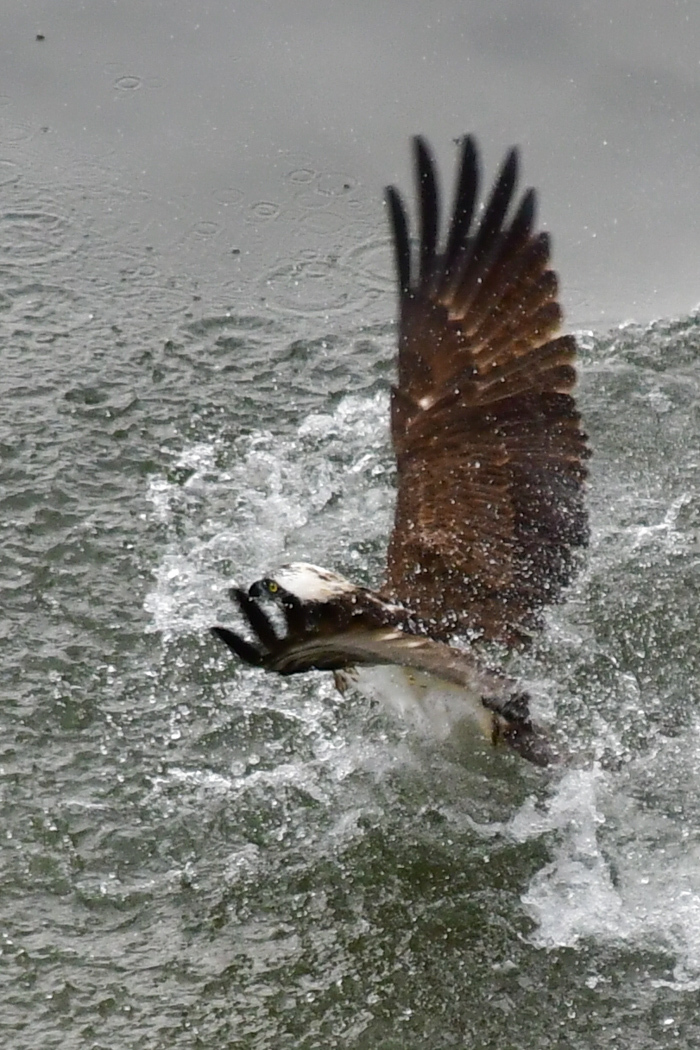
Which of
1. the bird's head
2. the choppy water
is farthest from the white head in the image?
the choppy water

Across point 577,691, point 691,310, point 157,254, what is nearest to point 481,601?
point 577,691

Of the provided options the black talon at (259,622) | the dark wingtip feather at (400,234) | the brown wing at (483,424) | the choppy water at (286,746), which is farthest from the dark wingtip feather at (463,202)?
the black talon at (259,622)

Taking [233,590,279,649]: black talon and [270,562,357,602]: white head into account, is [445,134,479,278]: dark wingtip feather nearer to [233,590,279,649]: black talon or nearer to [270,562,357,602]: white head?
[270,562,357,602]: white head

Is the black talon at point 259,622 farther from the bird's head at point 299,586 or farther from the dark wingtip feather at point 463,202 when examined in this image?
the dark wingtip feather at point 463,202

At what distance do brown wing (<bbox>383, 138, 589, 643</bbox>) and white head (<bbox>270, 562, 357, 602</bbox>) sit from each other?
1.59 ft

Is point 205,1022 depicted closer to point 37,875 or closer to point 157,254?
point 37,875

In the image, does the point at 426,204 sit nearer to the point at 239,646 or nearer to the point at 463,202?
the point at 463,202

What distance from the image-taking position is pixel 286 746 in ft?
18.2

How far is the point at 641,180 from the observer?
837cm

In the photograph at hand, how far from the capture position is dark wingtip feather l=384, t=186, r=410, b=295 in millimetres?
5199

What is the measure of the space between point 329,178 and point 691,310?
199cm

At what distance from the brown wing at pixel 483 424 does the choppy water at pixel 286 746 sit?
1.16ft

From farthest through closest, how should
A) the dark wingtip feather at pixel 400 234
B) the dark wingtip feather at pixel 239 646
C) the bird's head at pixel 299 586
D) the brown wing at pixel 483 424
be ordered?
the brown wing at pixel 483 424
the dark wingtip feather at pixel 400 234
the bird's head at pixel 299 586
the dark wingtip feather at pixel 239 646

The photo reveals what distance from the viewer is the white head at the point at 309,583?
4.80 meters
